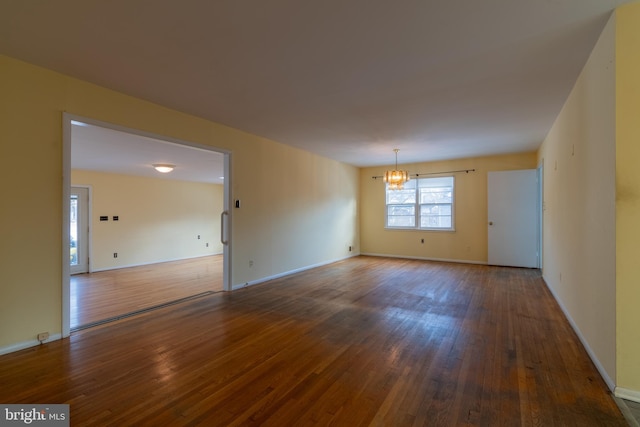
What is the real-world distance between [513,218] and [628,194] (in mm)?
5085

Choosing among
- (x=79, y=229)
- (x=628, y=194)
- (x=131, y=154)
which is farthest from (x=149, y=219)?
(x=628, y=194)

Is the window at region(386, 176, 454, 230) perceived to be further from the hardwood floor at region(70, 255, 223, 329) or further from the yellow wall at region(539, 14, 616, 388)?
the hardwood floor at region(70, 255, 223, 329)

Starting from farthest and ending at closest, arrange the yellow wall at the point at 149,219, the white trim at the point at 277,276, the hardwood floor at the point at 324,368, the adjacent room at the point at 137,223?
the yellow wall at the point at 149,219 → the white trim at the point at 277,276 → the adjacent room at the point at 137,223 → the hardwood floor at the point at 324,368

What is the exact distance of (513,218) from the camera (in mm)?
6492

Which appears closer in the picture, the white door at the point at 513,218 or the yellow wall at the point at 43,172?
the yellow wall at the point at 43,172

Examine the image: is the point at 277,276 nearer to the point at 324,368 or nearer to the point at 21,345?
the point at 324,368

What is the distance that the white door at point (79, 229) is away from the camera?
6.80m

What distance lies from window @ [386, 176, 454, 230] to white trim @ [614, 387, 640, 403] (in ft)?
18.5

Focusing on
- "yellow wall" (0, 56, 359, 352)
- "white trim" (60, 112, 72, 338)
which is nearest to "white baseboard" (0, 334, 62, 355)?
"yellow wall" (0, 56, 359, 352)

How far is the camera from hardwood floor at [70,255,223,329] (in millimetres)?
3885

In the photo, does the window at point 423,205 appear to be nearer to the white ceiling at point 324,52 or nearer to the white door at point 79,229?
the white ceiling at point 324,52

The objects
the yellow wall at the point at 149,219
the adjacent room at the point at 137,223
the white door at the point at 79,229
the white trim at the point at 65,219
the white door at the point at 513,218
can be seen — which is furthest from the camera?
the yellow wall at the point at 149,219

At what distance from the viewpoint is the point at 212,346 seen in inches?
109

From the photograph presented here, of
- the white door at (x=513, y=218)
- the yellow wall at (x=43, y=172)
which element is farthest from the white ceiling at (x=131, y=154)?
the white door at (x=513, y=218)
